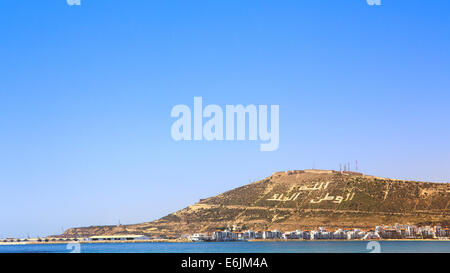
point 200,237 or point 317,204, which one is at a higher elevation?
point 317,204

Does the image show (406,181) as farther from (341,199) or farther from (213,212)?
(213,212)

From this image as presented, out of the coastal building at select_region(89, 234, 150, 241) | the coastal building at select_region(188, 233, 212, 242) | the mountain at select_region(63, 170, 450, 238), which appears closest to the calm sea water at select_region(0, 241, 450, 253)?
the coastal building at select_region(188, 233, 212, 242)

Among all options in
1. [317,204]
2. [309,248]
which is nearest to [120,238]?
[317,204]

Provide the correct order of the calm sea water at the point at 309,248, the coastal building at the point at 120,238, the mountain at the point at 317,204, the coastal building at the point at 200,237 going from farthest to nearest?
the coastal building at the point at 120,238 < the coastal building at the point at 200,237 < the mountain at the point at 317,204 < the calm sea water at the point at 309,248

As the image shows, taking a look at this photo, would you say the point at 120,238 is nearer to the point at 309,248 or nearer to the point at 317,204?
the point at 317,204

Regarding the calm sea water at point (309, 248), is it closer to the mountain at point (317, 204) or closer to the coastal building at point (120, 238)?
the mountain at point (317, 204)

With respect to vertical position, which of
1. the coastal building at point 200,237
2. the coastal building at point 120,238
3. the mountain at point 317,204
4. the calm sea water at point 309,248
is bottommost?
the coastal building at point 120,238

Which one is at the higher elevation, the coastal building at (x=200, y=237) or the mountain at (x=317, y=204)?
Answer: the mountain at (x=317, y=204)

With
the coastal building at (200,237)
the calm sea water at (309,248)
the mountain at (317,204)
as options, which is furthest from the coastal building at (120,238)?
the calm sea water at (309,248)
